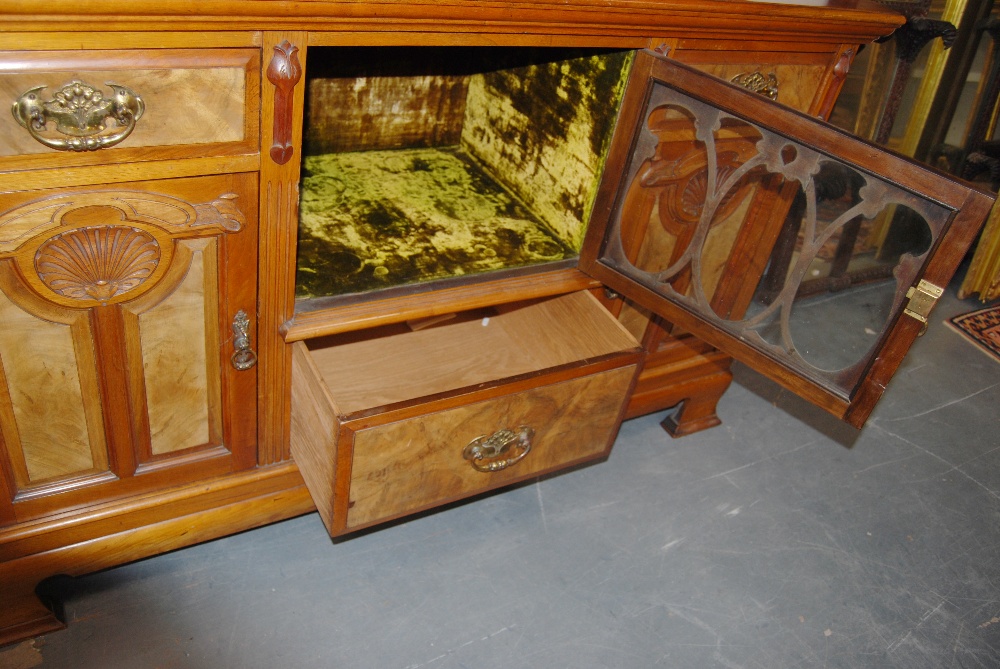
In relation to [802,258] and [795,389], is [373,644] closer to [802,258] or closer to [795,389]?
[795,389]

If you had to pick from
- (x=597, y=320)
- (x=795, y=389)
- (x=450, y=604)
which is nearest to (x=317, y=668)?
(x=450, y=604)

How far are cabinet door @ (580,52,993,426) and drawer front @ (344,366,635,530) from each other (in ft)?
0.61

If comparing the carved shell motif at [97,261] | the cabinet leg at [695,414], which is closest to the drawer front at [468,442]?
the carved shell motif at [97,261]

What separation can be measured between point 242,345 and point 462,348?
0.46m

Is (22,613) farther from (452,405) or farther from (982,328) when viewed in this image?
(982,328)

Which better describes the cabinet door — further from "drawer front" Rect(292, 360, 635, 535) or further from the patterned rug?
the patterned rug

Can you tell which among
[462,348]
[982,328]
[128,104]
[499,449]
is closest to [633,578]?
[499,449]

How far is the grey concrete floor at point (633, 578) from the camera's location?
1252 mm

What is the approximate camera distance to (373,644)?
1.25 m

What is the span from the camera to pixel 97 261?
3.05ft

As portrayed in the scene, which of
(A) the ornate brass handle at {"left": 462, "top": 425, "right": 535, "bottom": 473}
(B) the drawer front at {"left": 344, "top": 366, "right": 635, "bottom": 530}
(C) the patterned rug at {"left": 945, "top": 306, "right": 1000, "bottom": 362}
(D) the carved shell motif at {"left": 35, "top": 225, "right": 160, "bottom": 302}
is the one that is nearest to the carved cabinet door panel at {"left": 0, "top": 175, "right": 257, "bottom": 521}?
(D) the carved shell motif at {"left": 35, "top": 225, "right": 160, "bottom": 302}

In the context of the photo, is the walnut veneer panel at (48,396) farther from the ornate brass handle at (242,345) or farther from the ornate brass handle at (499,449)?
the ornate brass handle at (499,449)

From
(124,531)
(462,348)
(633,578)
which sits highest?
(462,348)

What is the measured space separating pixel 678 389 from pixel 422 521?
604mm
